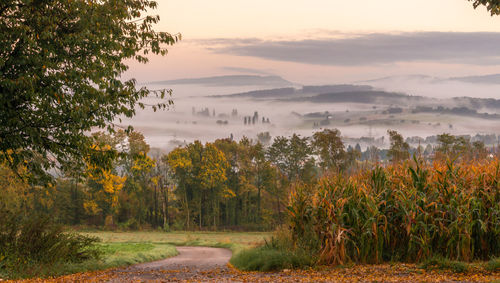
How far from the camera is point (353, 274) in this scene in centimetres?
1269

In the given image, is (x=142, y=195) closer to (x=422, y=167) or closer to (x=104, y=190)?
(x=104, y=190)

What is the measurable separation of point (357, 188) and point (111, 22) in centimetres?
946

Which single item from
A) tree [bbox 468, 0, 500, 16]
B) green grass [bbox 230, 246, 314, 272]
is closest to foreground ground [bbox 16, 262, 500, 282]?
green grass [bbox 230, 246, 314, 272]

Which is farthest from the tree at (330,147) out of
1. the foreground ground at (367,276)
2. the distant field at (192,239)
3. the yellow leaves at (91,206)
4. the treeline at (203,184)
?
the foreground ground at (367,276)

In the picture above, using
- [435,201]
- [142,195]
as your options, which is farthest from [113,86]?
[142,195]

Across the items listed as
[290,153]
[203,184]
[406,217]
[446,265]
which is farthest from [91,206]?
[446,265]

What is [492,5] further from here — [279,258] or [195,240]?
[195,240]

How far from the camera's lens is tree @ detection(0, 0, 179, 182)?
47.9 feet

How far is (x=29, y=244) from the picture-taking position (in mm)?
16312

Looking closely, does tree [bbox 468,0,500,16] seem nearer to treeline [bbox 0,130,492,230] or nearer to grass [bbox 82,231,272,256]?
grass [bbox 82,231,272,256]

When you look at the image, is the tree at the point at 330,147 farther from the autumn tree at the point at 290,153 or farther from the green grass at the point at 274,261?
the green grass at the point at 274,261

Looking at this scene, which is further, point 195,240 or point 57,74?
point 195,240

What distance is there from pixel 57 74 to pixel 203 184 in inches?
1902

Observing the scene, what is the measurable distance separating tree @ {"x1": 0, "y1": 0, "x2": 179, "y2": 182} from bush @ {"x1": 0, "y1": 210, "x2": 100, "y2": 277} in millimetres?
1720
